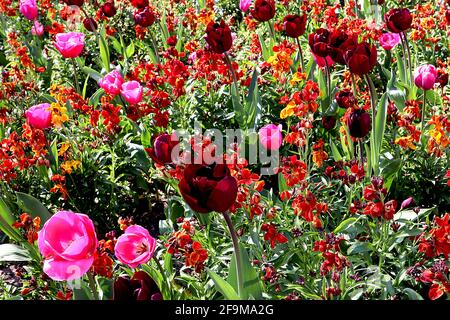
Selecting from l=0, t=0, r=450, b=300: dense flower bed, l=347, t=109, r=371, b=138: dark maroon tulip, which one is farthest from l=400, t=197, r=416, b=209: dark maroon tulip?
l=347, t=109, r=371, b=138: dark maroon tulip

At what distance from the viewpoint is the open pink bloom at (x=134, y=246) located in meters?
1.63

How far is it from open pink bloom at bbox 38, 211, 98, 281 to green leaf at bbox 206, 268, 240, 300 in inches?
15.2

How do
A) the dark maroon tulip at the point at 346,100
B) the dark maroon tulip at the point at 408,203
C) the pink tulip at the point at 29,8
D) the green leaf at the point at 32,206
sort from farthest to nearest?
1. the pink tulip at the point at 29,8
2. the dark maroon tulip at the point at 346,100
3. the green leaf at the point at 32,206
4. the dark maroon tulip at the point at 408,203

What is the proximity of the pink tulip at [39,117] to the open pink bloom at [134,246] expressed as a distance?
1019 mm

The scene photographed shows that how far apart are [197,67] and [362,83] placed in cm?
94

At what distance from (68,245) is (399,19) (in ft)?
5.84

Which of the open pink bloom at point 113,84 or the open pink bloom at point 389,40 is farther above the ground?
the open pink bloom at point 389,40

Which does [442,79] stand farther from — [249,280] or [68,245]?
[68,245]

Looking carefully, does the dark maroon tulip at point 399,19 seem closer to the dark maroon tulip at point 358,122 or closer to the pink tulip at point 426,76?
the pink tulip at point 426,76

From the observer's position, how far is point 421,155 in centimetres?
252

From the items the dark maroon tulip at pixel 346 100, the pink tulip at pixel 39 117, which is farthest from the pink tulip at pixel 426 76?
the pink tulip at pixel 39 117

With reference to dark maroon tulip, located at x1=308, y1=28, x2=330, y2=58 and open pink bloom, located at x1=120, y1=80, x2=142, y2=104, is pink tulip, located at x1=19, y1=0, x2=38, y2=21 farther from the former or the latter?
dark maroon tulip, located at x1=308, y1=28, x2=330, y2=58

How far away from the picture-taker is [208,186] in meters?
1.35
